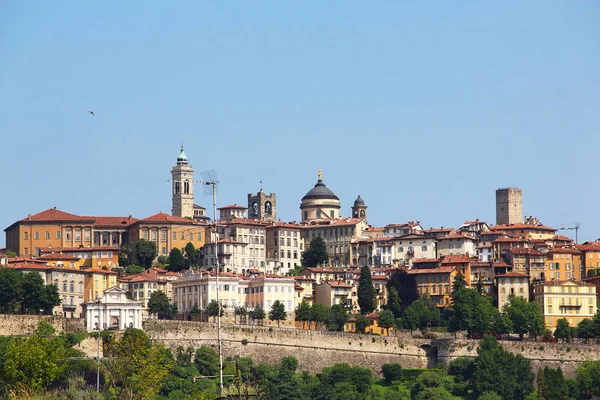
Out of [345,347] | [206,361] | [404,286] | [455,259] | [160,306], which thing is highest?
[455,259]

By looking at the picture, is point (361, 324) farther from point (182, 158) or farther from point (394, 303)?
point (182, 158)

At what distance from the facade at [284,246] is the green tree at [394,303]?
41.9 feet

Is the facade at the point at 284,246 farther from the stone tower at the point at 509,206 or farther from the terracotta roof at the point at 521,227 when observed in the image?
the stone tower at the point at 509,206

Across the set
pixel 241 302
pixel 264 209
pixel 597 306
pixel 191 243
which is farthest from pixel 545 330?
pixel 264 209

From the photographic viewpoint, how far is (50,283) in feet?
315

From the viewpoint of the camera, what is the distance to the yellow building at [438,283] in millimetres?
104062

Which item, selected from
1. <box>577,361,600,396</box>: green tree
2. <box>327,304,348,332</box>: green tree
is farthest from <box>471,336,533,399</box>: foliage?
<box>327,304,348,332</box>: green tree

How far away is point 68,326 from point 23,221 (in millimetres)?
25727

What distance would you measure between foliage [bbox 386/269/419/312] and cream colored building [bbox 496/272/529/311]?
552 centimetres

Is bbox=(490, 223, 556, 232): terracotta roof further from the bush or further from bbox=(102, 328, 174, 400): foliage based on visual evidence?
bbox=(102, 328, 174, 400): foliage

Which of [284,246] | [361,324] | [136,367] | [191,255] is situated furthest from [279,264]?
[136,367]

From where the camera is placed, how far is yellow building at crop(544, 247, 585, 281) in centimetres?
10612

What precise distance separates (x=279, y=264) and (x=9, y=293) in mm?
29418

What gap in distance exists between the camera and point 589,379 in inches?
3511
